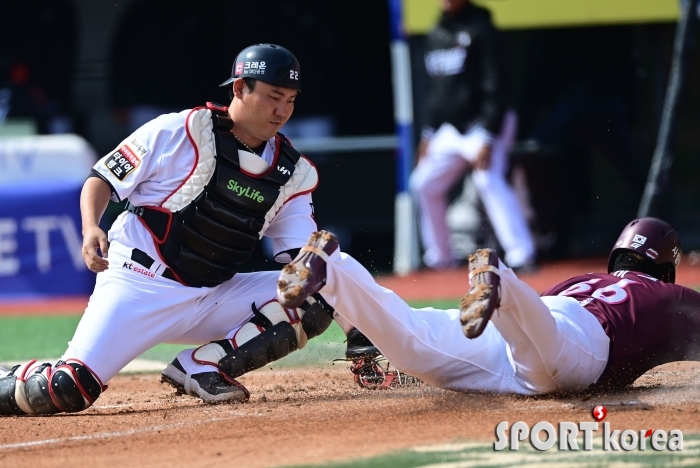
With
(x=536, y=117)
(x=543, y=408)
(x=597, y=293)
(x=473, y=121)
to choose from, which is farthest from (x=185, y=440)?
(x=536, y=117)

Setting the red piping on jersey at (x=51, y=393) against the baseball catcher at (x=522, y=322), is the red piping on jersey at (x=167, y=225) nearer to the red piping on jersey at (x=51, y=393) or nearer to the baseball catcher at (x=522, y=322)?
the red piping on jersey at (x=51, y=393)

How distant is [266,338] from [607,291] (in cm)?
151

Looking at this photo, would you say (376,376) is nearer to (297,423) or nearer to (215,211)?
(297,423)

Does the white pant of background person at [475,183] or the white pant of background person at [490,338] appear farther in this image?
the white pant of background person at [475,183]

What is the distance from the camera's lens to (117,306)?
468 cm

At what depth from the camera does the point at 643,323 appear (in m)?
4.54

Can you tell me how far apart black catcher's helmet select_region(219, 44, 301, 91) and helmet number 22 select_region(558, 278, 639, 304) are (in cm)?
153

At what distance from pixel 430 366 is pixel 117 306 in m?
1.37

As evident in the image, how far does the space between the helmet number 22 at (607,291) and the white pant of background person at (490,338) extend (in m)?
0.19

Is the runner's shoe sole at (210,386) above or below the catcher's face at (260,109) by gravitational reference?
below

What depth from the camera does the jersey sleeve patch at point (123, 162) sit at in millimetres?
4723

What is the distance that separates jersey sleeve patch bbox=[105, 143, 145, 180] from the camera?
472cm

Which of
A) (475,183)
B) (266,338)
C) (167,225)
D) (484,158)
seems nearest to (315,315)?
(266,338)

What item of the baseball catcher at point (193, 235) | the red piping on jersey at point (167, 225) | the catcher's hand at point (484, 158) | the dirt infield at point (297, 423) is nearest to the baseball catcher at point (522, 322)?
the dirt infield at point (297, 423)
